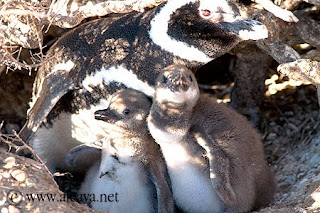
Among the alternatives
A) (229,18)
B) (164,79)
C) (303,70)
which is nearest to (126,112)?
(164,79)

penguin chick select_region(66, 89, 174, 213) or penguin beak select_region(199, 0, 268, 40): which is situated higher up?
penguin beak select_region(199, 0, 268, 40)

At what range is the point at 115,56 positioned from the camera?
3201 millimetres

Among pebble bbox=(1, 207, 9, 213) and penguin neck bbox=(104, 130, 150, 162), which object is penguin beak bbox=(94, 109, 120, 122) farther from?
pebble bbox=(1, 207, 9, 213)

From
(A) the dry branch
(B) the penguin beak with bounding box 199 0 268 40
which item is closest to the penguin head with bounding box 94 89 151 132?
(B) the penguin beak with bounding box 199 0 268 40

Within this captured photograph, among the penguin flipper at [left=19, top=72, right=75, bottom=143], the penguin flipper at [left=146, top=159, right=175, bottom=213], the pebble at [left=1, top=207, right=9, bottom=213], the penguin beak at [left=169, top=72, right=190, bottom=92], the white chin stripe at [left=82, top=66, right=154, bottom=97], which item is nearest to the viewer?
the pebble at [left=1, top=207, right=9, bottom=213]

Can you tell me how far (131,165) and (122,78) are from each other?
44 centimetres

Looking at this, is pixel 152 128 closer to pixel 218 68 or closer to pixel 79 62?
pixel 79 62

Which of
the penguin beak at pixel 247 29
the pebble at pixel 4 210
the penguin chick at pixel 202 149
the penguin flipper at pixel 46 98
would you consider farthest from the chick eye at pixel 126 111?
the pebble at pixel 4 210

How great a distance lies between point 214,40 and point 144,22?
1.30 feet

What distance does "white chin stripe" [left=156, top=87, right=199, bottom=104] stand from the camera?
2.85 m

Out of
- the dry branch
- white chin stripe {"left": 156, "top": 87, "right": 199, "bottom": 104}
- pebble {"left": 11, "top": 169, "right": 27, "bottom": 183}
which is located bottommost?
pebble {"left": 11, "top": 169, "right": 27, "bottom": 183}

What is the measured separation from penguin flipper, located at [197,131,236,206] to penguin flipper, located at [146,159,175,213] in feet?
0.92

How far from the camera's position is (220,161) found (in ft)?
9.38

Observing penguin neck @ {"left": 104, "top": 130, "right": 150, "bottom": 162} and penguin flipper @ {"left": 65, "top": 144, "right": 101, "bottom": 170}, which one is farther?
→ penguin flipper @ {"left": 65, "top": 144, "right": 101, "bottom": 170}
